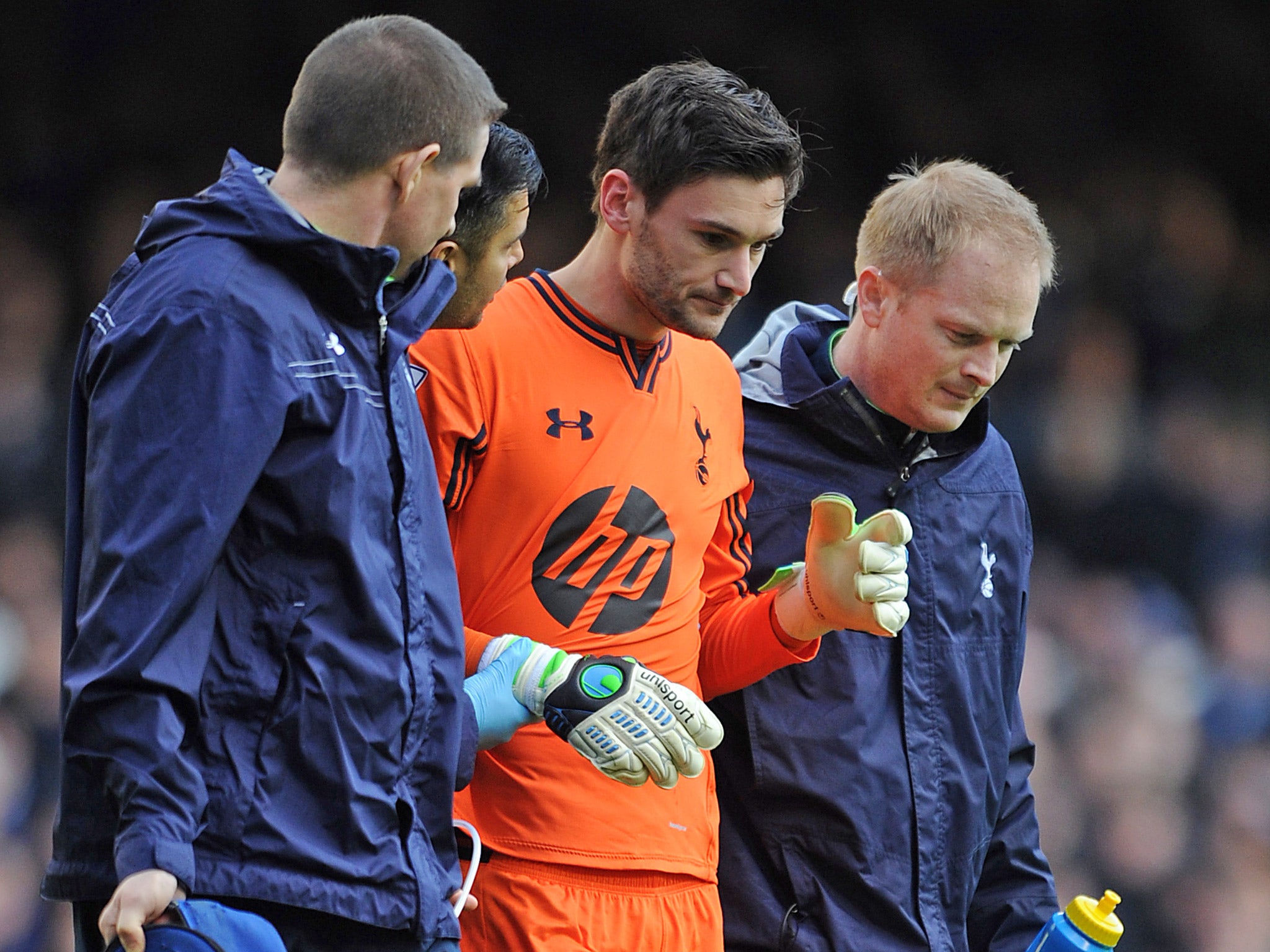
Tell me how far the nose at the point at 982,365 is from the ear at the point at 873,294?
183 millimetres

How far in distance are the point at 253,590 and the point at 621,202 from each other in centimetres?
102

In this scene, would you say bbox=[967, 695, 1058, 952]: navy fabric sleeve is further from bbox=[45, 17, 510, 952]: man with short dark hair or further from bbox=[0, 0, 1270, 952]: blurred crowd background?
bbox=[0, 0, 1270, 952]: blurred crowd background

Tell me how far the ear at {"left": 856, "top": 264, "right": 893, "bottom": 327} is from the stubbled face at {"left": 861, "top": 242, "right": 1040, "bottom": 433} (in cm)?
4

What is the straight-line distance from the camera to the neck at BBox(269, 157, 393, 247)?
1891mm

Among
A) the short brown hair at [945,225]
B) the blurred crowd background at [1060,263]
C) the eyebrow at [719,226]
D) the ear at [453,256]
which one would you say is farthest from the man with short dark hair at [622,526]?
the blurred crowd background at [1060,263]

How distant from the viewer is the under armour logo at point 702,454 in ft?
8.45

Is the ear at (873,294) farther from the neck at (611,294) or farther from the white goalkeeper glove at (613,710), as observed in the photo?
the white goalkeeper glove at (613,710)

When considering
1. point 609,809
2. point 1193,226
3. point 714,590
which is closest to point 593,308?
point 714,590

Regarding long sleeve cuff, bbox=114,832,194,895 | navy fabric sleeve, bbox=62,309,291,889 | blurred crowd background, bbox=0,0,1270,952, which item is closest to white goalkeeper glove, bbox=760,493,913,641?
navy fabric sleeve, bbox=62,309,291,889

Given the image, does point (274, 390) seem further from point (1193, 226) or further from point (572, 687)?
point (1193, 226)

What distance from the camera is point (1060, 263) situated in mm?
7969

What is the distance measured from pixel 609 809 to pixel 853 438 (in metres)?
0.81

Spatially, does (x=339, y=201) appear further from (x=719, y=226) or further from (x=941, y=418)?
(x=941, y=418)

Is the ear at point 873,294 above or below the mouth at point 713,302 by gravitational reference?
below
